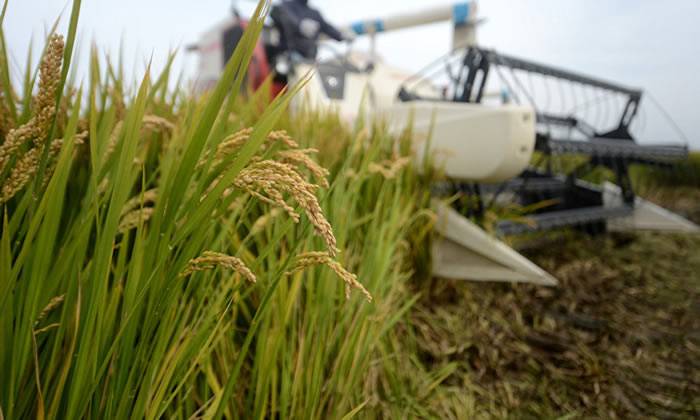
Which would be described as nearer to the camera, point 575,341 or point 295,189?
point 295,189

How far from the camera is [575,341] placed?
1991mm

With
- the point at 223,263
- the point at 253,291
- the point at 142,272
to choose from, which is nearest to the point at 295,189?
the point at 223,263

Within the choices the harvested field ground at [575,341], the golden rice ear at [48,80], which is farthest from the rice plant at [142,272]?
the harvested field ground at [575,341]

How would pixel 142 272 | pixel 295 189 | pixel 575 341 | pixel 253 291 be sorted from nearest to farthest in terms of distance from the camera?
pixel 295 189 → pixel 142 272 → pixel 253 291 → pixel 575 341

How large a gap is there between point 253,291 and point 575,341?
153 centimetres

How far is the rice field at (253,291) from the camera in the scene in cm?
58

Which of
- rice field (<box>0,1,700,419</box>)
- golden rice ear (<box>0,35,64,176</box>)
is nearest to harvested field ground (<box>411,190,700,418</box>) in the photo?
rice field (<box>0,1,700,419</box>)

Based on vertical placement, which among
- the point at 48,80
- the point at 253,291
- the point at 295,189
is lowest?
the point at 253,291

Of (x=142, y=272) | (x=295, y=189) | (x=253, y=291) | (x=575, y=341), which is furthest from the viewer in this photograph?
(x=575, y=341)

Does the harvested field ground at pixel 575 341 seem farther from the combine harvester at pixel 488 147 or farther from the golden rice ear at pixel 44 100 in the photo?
the golden rice ear at pixel 44 100

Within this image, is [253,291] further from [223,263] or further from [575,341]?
[575,341]

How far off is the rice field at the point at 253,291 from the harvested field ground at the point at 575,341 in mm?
11

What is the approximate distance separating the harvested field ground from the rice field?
11mm

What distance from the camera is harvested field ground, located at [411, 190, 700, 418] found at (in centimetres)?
157
